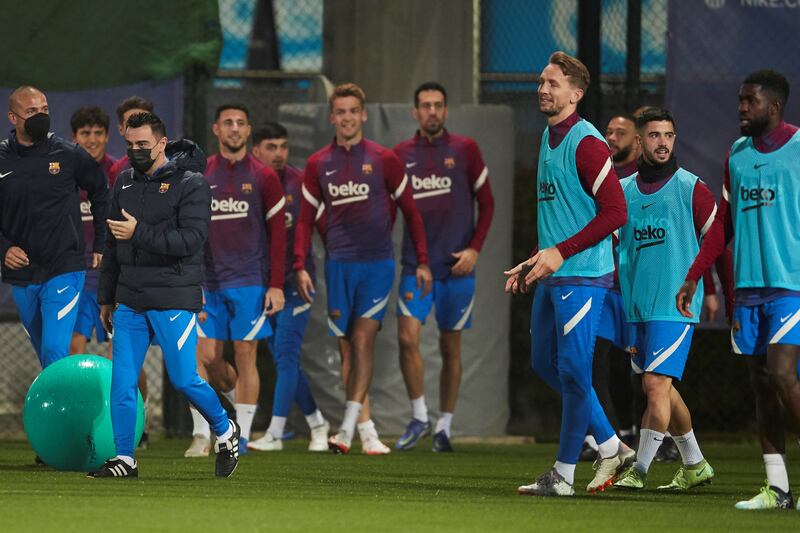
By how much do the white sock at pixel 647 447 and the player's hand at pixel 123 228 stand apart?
306 centimetres

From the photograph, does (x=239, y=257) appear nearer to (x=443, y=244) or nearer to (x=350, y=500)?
(x=443, y=244)

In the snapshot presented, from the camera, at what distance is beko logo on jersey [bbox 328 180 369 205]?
1202cm

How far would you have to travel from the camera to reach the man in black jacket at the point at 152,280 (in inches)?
340

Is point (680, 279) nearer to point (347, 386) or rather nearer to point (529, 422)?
point (347, 386)

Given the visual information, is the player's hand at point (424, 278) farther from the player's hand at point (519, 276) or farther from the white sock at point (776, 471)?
the white sock at point (776, 471)

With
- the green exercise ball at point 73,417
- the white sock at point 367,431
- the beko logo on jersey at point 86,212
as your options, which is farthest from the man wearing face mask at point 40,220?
the white sock at point 367,431

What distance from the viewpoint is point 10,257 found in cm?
1015

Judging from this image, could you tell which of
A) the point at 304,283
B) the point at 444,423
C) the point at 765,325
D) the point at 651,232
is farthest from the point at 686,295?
the point at 444,423

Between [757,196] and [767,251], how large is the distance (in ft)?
0.94

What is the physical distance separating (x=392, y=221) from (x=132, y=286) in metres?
3.88

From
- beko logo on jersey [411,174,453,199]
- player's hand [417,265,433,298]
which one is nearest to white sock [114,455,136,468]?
player's hand [417,265,433,298]

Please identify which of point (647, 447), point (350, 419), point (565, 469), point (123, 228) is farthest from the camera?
point (350, 419)

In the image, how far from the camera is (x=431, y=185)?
1252 centimetres

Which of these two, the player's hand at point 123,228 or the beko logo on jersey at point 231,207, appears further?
the beko logo on jersey at point 231,207
